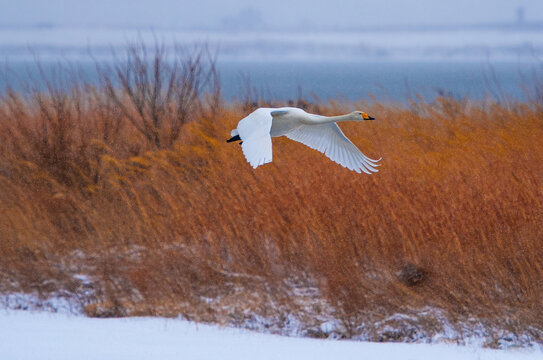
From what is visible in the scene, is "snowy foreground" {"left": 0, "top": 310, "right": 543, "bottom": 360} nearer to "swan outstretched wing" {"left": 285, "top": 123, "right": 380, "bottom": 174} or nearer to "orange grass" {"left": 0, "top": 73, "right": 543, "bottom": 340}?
"orange grass" {"left": 0, "top": 73, "right": 543, "bottom": 340}

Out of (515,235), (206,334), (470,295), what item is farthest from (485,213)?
(206,334)

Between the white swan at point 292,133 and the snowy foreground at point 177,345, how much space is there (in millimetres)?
1184

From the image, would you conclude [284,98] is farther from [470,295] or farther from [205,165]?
[470,295]

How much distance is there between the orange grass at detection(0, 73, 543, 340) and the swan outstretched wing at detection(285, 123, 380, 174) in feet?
4.30

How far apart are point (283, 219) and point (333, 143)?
65.8 inches

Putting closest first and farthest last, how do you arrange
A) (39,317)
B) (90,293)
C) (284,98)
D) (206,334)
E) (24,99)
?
(206,334)
(39,317)
(90,293)
(24,99)
(284,98)

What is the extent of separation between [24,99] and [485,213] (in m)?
4.62

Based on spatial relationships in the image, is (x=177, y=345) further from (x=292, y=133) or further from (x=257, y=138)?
(x=257, y=138)

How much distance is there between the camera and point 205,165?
686 cm

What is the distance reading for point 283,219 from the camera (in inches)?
235

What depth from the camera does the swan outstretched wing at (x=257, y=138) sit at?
2988mm

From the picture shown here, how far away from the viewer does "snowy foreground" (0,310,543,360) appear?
451 centimetres

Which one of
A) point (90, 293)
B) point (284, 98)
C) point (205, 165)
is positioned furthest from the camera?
point (284, 98)

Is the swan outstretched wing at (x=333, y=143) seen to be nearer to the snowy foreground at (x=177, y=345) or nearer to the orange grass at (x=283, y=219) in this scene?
the snowy foreground at (x=177, y=345)
